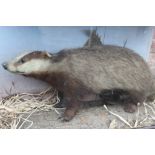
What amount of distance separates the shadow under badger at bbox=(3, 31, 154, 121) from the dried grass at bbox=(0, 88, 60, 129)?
0.13 feet

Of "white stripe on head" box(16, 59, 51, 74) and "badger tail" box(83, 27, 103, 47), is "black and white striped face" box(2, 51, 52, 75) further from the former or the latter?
"badger tail" box(83, 27, 103, 47)

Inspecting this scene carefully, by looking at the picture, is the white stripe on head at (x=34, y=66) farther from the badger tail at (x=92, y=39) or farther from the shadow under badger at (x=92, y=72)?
the badger tail at (x=92, y=39)

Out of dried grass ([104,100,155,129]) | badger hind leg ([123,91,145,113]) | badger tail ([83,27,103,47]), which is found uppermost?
badger tail ([83,27,103,47])

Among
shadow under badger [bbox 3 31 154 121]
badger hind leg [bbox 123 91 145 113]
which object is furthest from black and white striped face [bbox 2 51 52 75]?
badger hind leg [bbox 123 91 145 113]

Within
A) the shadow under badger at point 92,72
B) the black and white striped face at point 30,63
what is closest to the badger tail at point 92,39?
the shadow under badger at point 92,72

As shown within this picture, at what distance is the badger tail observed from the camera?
1.18 metres

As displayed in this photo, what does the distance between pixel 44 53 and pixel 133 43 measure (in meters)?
0.23

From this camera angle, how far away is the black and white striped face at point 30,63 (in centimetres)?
119

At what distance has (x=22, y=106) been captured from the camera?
4.01 feet

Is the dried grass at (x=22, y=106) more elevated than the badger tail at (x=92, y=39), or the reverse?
the badger tail at (x=92, y=39)

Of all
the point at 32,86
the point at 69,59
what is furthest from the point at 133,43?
the point at 32,86

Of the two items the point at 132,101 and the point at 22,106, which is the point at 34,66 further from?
the point at 132,101
